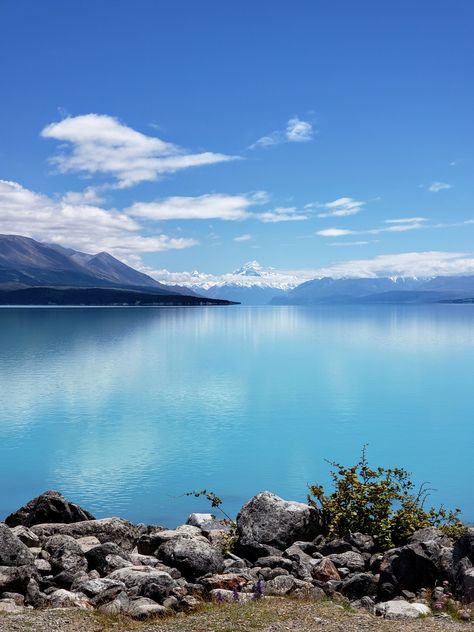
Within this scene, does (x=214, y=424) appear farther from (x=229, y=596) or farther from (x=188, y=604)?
(x=188, y=604)

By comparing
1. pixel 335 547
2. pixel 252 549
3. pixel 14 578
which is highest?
pixel 14 578

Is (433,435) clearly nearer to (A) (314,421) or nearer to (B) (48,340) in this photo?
(A) (314,421)

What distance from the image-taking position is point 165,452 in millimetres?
40438

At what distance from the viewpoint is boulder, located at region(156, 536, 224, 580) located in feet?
53.2

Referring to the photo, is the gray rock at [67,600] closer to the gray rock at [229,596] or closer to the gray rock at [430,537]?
the gray rock at [229,596]

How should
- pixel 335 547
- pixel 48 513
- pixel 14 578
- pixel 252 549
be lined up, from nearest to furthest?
pixel 14 578 → pixel 335 547 → pixel 252 549 → pixel 48 513

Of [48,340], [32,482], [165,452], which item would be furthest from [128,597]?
[48,340]

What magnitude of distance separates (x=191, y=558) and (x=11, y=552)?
4.53m

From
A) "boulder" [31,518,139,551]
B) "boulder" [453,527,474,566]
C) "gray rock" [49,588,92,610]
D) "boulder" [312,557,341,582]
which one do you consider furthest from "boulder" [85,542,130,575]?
"boulder" [453,527,474,566]

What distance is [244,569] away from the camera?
1659cm

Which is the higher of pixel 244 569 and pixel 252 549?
pixel 244 569

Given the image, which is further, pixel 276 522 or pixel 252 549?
pixel 276 522

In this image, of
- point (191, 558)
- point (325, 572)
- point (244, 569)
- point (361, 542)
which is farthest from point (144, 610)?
point (361, 542)

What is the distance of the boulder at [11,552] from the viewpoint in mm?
15000
